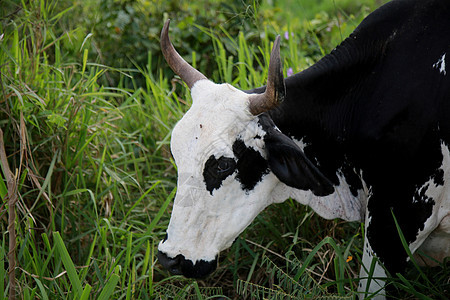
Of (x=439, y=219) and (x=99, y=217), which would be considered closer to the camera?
(x=439, y=219)

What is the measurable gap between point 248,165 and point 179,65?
1.94 ft

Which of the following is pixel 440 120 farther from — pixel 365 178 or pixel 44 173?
pixel 44 173

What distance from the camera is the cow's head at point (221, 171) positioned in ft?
8.13

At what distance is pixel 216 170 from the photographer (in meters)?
2.50

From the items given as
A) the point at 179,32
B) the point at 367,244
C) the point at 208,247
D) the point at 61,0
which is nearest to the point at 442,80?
the point at 367,244

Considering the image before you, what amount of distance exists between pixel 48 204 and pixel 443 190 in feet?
6.18

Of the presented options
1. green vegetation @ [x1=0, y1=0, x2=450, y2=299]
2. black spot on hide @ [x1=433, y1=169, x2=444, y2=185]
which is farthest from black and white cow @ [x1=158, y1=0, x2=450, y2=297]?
green vegetation @ [x1=0, y1=0, x2=450, y2=299]

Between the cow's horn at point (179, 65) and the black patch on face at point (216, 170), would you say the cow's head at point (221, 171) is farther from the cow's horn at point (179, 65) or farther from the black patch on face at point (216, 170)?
the cow's horn at point (179, 65)

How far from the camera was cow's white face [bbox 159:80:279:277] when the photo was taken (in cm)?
247

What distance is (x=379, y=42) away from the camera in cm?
266

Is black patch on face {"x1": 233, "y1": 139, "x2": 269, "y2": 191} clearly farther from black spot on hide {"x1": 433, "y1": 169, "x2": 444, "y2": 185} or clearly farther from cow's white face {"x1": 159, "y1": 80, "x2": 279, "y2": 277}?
black spot on hide {"x1": 433, "y1": 169, "x2": 444, "y2": 185}

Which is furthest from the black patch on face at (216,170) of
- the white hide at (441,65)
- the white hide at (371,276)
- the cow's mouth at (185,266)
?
the white hide at (441,65)

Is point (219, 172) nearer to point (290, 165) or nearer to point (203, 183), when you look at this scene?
point (203, 183)

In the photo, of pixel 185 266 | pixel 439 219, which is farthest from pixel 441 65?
pixel 185 266
